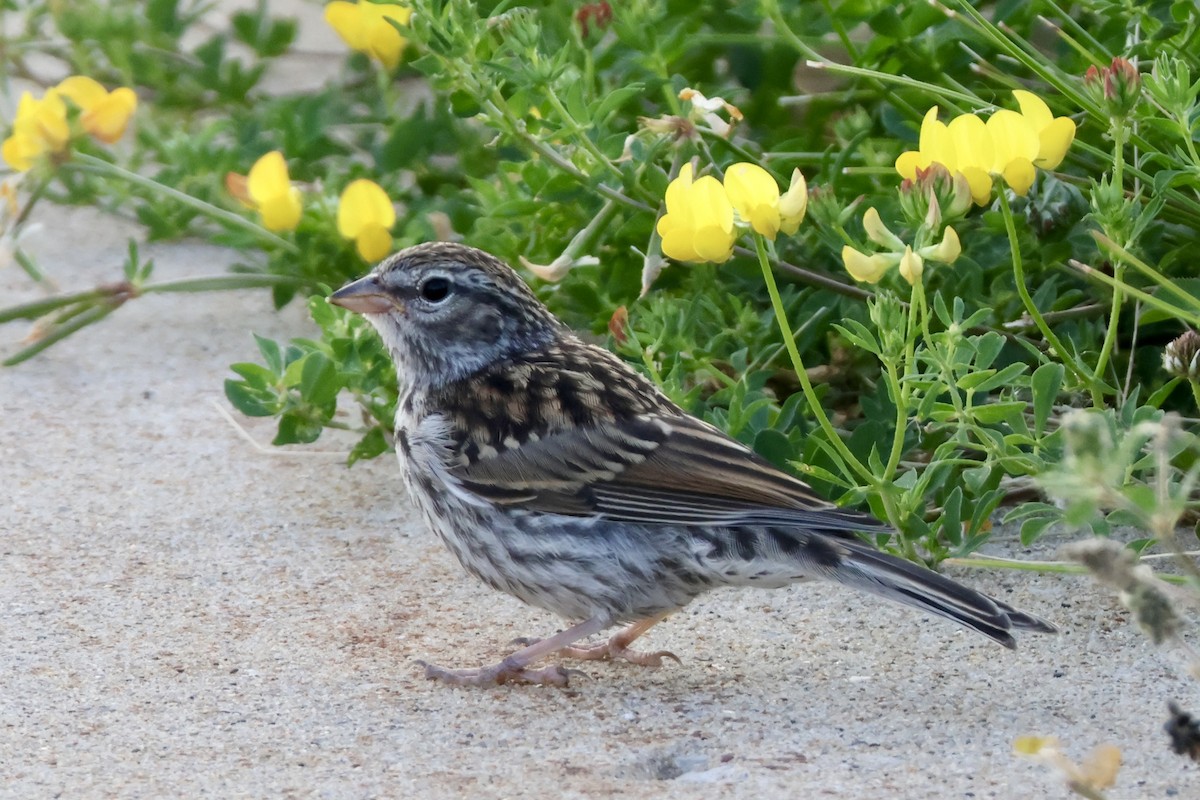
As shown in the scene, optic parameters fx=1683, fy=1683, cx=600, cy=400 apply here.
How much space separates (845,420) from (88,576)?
217cm

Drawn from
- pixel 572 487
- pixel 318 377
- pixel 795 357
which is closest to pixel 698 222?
pixel 795 357

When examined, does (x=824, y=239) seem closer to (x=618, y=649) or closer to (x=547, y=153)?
(x=547, y=153)

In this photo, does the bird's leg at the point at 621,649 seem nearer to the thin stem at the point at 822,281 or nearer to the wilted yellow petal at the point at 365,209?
the thin stem at the point at 822,281

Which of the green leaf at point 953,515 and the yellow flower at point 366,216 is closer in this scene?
the green leaf at point 953,515

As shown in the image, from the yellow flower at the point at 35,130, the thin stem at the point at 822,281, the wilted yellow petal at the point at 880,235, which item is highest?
the wilted yellow petal at the point at 880,235

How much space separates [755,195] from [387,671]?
139 centimetres

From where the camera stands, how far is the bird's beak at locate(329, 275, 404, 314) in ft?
15.2

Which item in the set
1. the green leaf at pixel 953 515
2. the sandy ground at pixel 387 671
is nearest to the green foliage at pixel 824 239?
the green leaf at pixel 953 515

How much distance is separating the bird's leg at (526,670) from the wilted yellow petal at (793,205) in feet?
3.44

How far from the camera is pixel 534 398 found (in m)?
4.37

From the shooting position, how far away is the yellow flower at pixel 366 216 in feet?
17.3

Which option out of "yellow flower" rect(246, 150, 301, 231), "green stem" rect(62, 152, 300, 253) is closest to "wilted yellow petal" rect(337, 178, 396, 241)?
"yellow flower" rect(246, 150, 301, 231)

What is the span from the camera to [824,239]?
13.5 feet

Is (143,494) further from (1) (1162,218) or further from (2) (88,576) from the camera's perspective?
(1) (1162,218)
